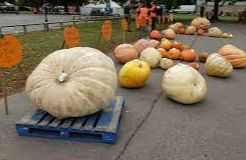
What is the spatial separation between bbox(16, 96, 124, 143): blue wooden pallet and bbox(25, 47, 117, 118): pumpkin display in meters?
0.12

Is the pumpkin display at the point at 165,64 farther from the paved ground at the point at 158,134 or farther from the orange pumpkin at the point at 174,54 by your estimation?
the paved ground at the point at 158,134

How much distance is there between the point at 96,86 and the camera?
4.79 meters

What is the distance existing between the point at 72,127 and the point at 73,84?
0.54 m

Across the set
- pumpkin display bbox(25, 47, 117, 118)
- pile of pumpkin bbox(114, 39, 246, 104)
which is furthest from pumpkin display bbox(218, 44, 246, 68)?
pumpkin display bbox(25, 47, 117, 118)

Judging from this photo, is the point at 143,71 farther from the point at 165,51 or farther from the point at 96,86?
the point at 165,51

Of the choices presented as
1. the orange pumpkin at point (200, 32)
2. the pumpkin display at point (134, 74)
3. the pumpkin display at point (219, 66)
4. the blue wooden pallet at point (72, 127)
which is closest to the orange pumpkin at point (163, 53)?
the pumpkin display at point (219, 66)

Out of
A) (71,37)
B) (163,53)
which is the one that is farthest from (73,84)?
(163,53)

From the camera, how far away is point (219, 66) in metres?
8.18

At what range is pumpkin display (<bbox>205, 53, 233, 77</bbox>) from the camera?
8188 millimetres

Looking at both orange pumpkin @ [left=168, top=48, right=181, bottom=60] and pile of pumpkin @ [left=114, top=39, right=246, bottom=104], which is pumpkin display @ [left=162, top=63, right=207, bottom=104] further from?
orange pumpkin @ [left=168, top=48, right=181, bottom=60]

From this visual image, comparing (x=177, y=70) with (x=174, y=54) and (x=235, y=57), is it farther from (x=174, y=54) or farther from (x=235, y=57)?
(x=174, y=54)

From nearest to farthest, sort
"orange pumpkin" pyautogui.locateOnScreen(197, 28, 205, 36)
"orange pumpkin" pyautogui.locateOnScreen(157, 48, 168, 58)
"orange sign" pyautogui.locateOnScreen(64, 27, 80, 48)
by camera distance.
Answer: "orange sign" pyautogui.locateOnScreen(64, 27, 80, 48) < "orange pumpkin" pyautogui.locateOnScreen(157, 48, 168, 58) < "orange pumpkin" pyautogui.locateOnScreen(197, 28, 205, 36)

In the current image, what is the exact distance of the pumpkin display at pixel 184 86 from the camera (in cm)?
615

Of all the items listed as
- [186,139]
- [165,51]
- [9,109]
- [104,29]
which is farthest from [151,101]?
[104,29]
